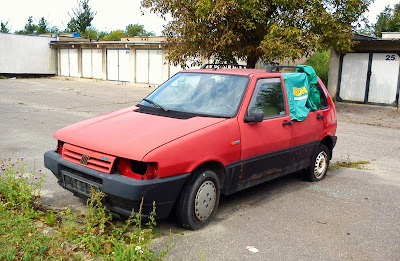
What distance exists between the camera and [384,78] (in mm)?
19109

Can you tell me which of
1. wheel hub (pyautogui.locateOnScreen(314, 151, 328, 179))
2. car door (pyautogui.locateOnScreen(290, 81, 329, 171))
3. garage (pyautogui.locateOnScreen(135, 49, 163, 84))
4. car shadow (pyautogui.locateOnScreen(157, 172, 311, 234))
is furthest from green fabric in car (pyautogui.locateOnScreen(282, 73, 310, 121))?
garage (pyautogui.locateOnScreen(135, 49, 163, 84))

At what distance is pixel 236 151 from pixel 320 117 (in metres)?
2.18

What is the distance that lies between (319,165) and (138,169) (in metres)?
3.67

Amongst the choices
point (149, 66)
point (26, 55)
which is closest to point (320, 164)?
point (149, 66)

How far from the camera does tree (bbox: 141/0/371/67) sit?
15.2m

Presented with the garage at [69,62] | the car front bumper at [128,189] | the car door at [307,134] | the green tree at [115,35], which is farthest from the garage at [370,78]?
the green tree at [115,35]

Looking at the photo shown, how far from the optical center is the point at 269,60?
1619cm

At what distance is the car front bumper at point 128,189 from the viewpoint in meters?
3.97

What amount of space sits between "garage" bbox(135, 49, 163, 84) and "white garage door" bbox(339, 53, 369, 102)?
13.0 m

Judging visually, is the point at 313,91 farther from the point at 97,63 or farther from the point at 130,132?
the point at 97,63

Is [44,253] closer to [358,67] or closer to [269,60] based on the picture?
[269,60]

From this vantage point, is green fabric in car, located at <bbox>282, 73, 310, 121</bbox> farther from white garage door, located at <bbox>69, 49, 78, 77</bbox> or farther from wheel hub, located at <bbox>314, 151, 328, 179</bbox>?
white garage door, located at <bbox>69, 49, 78, 77</bbox>

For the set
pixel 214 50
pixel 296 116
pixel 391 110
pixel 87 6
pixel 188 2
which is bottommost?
pixel 391 110

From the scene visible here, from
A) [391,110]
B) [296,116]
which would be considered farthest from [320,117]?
[391,110]
